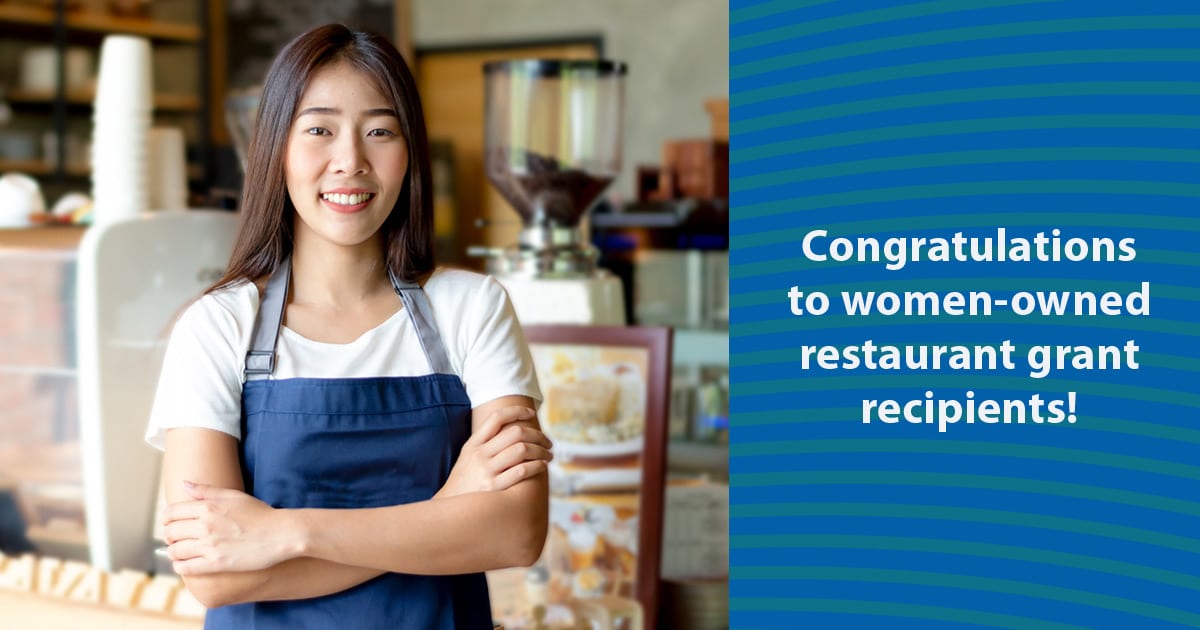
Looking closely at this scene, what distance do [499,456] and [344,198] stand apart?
0.30 m

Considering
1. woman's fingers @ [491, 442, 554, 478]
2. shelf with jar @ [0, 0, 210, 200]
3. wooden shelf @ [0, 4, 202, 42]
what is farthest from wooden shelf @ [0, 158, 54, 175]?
woman's fingers @ [491, 442, 554, 478]

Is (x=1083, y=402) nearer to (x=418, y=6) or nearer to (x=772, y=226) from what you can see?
(x=772, y=226)

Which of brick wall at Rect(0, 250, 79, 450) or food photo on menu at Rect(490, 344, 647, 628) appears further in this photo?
brick wall at Rect(0, 250, 79, 450)

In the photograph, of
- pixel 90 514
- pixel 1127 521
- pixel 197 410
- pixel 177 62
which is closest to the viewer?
pixel 1127 521

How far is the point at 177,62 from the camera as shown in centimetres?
672

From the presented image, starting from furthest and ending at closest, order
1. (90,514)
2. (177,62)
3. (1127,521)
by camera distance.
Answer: (177,62) < (90,514) < (1127,521)

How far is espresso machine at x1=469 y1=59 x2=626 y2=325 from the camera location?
2414mm

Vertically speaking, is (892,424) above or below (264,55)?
below

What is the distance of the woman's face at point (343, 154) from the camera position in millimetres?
1229

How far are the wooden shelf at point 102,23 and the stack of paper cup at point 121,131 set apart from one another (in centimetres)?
378

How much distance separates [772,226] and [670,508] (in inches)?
47.7

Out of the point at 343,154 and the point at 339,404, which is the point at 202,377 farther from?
the point at 343,154

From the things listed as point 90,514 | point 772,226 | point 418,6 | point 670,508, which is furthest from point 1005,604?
point 418,6

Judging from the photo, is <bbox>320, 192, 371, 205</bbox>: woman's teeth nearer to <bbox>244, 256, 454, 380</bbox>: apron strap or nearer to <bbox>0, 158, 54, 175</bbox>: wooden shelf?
<bbox>244, 256, 454, 380</bbox>: apron strap
